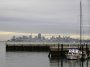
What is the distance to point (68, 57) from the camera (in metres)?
71.6

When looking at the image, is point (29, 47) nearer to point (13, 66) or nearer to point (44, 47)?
point (44, 47)

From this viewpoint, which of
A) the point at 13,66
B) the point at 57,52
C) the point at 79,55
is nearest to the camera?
the point at 13,66

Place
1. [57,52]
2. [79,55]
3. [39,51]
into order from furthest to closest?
[39,51]
[57,52]
[79,55]

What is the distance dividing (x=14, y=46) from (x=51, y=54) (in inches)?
1792

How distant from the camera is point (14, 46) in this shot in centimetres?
12025

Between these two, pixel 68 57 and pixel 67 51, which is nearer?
pixel 68 57

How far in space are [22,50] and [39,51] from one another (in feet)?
21.9

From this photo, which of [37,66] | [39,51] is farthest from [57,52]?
[39,51]

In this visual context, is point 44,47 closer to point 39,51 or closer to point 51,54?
point 39,51

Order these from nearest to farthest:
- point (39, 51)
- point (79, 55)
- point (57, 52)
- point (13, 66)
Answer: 1. point (13, 66)
2. point (79, 55)
3. point (57, 52)
4. point (39, 51)

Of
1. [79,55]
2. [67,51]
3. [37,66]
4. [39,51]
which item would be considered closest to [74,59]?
[79,55]

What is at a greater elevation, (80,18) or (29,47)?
(80,18)

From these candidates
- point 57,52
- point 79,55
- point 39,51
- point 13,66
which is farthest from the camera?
point 39,51

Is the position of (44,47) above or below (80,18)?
below
